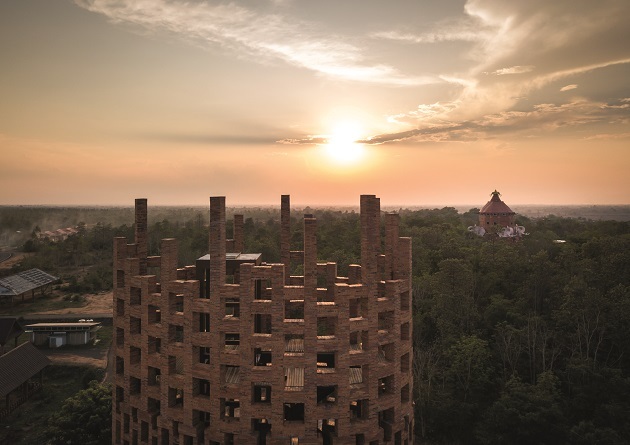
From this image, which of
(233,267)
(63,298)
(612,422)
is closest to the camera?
(233,267)

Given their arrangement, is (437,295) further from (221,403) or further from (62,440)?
(62,440)

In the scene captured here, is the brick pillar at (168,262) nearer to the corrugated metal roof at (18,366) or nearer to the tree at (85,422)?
the tree at (85,422)

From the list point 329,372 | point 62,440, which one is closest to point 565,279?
point 329,372

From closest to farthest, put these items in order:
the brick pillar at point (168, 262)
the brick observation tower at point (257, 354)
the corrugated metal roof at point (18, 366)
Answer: the brick observation tower at point (257, 354) < the brick pillar at point (168, 262) < the corrugated metal roof at point (18, 366)

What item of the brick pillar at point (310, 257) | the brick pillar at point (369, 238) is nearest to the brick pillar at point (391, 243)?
the brick pillar at point (369, 238)

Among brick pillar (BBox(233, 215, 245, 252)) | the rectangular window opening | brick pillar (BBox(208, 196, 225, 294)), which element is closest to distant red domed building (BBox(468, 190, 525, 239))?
brick pillar (BBox(233, 215, 245, 252))

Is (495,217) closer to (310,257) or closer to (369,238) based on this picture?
(369,238)
